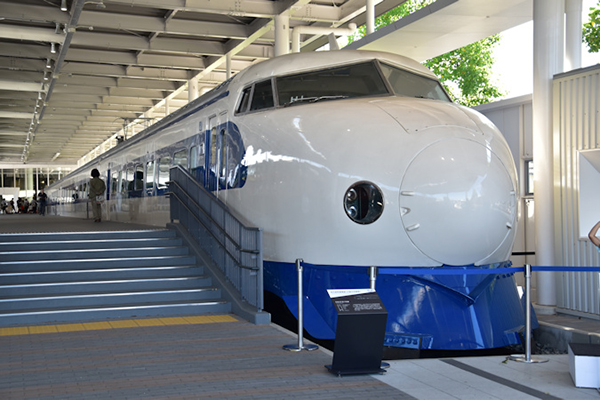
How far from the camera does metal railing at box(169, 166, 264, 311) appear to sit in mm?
7930

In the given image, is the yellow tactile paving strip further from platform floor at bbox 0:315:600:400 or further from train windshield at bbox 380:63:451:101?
train windshield at bbox 380:63:451:101

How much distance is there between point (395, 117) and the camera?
719cm

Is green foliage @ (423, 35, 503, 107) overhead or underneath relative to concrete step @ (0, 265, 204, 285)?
overhead

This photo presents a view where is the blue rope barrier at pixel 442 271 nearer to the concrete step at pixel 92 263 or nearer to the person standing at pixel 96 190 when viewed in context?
the concrete step at pixel 92 263

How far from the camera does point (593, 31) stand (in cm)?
2116

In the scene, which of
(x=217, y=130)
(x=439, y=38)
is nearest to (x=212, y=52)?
(x=439, y=38)

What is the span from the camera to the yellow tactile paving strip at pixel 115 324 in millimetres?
7449

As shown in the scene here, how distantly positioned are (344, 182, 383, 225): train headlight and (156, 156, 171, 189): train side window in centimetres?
671

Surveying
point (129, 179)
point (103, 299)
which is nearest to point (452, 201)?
point (103, 299)

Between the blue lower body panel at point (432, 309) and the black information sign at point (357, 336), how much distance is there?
1.22 metres

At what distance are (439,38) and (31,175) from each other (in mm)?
68115

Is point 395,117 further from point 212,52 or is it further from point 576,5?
point 212,52

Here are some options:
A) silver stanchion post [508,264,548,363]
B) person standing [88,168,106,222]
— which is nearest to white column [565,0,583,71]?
silver stanchion post [508,264,548,363]

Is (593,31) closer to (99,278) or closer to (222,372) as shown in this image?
(99,278)
